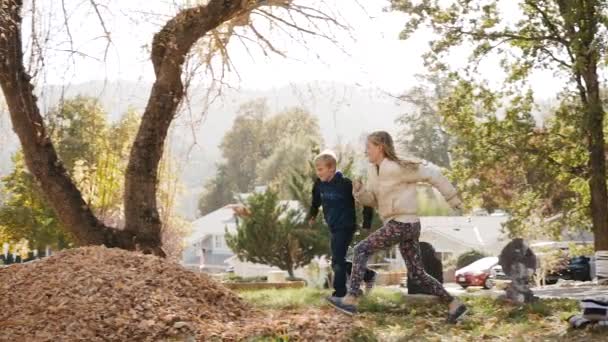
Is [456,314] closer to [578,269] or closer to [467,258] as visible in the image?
[578,269]

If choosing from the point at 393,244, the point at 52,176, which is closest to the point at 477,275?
the point at 52,176

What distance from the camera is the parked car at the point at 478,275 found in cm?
3753

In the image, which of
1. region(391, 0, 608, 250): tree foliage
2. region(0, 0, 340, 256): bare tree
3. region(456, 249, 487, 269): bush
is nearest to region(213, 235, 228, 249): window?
region(456, 249, 487, 269): bush

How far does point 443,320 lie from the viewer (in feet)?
28.3

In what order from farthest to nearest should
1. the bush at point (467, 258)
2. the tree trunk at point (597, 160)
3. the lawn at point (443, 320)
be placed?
the bush at point (467, 258)
the tree trunk at point (597, 160)
the lawn at point (443, 320)

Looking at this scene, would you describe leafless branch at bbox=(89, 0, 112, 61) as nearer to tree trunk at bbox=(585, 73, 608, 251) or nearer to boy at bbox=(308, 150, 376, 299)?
boy at bbox=(308, 150, 376, 299)

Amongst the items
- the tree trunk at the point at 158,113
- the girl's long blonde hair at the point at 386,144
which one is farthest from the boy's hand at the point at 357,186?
the tree trunk at the point at 158,113

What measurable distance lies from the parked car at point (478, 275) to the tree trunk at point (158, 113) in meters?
27.1

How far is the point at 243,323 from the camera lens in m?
7.89

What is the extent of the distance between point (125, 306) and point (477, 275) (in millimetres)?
32093

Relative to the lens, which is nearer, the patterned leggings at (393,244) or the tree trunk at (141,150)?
the patterned leggings at (393,244)

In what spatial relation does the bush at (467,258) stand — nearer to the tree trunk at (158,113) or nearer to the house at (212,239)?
the house at (212,239)

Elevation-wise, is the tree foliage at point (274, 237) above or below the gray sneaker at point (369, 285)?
above

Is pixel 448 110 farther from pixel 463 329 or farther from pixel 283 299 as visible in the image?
pixel 463 329
